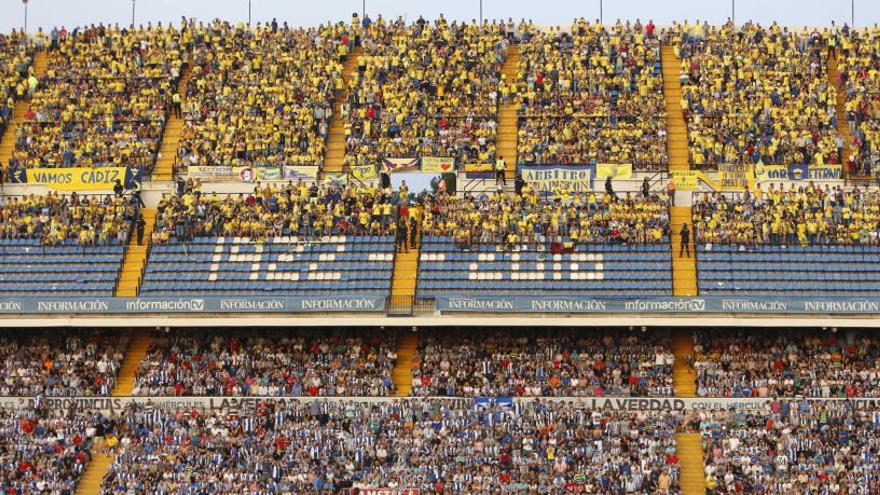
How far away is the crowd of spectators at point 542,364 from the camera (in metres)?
49.3

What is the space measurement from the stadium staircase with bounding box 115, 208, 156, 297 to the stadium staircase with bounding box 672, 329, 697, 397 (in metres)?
16.6

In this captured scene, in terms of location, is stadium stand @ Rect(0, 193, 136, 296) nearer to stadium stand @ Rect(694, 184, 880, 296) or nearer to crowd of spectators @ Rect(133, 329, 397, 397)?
crowd of spectators @ Rect(133, 329, 397, 397)

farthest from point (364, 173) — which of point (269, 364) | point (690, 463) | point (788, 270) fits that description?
point (690, 463)

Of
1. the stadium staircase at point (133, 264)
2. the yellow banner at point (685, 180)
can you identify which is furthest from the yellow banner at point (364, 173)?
the yellow banner at point (685, 180)

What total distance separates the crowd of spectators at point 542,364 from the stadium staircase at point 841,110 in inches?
446

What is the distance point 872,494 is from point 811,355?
24.2ft

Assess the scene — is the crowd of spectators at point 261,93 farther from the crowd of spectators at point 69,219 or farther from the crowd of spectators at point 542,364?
the crowd of spectators at point 542,364

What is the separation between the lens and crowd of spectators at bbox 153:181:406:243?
54.4 meters

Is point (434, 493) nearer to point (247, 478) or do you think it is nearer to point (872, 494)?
point (247, 478)

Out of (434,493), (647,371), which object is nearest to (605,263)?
(647,371)

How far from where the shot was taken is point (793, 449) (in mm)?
45281

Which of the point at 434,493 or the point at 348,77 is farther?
the point at 348,77

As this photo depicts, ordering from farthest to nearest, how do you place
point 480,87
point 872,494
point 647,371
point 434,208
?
point 480,87
point 434,208
point 647,371
point 872,494

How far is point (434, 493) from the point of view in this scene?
4472 centimetres
